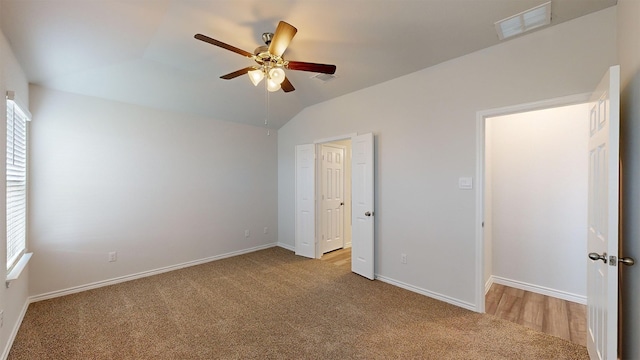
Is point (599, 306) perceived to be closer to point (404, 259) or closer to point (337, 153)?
point (404, 259)

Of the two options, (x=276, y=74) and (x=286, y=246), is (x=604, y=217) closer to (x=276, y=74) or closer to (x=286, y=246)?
(x=276, y=74)

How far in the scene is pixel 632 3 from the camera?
168 cm

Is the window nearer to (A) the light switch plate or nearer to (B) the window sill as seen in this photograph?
(B) the window sill

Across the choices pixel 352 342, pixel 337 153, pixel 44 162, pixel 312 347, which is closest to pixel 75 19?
pixel 44 162

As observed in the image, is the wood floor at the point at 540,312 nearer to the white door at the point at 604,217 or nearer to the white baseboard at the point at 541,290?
the white baseboard at the point at 541,290

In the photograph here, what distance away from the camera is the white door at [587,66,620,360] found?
146 cm

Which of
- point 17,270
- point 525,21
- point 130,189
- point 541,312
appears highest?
point 525,21

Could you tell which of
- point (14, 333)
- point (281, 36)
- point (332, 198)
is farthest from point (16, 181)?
point (332, 198)

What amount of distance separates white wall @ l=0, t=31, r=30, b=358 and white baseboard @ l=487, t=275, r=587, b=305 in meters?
5.07

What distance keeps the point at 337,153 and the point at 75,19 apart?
3.84 m

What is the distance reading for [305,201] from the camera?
4746mm

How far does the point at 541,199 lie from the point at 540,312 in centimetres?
134

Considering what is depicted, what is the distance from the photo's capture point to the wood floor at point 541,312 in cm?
245

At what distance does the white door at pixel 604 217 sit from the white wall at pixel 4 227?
4.09 metres
